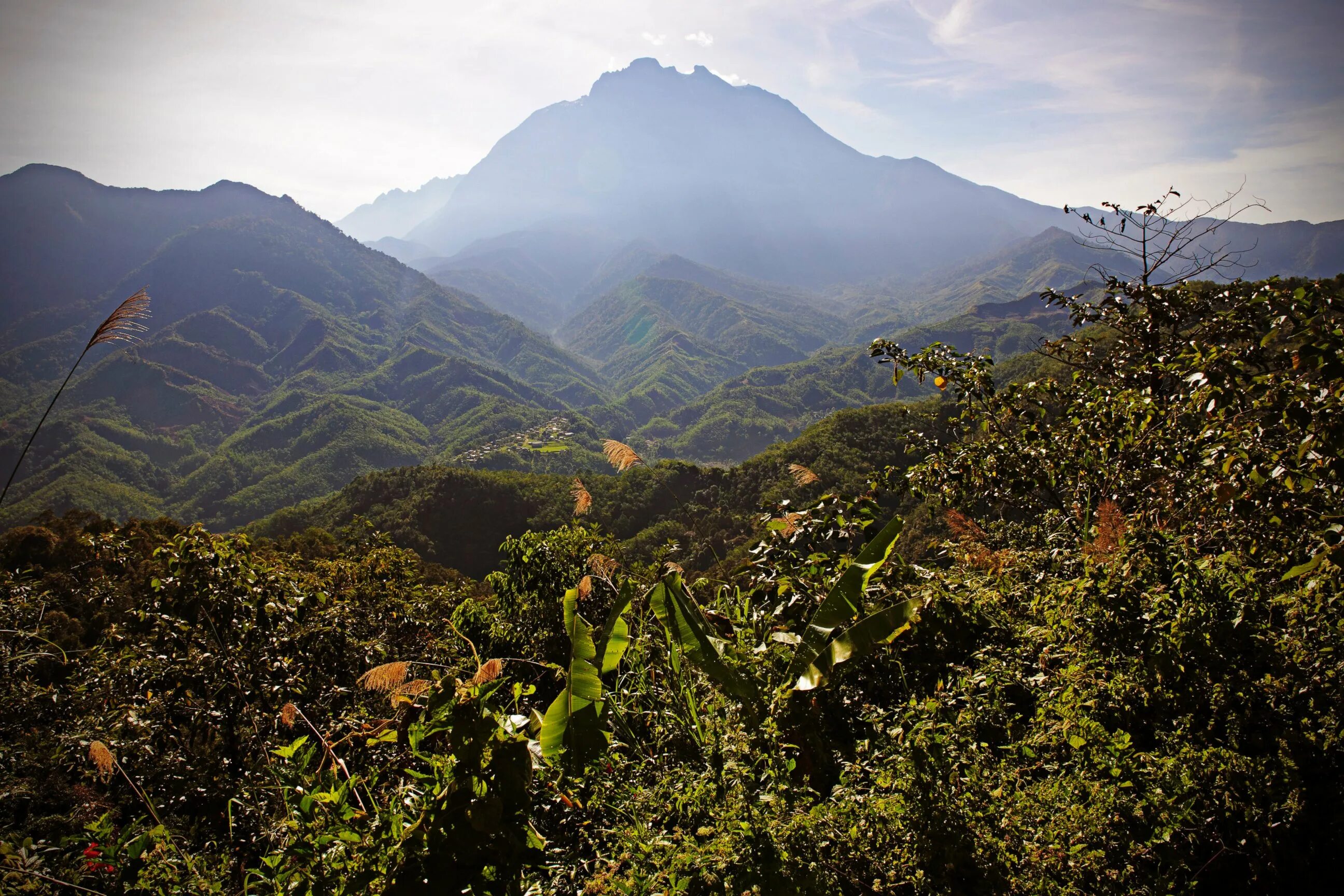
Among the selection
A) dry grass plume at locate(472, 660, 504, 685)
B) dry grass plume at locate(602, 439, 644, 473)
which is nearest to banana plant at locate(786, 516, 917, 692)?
dry grass plume at locate(472, 660, 504, 685)

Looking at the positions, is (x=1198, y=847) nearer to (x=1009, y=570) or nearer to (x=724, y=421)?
(x=1009, y=570)

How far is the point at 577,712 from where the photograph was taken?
A: 1.98 metres

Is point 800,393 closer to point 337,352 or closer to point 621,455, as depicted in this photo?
point 337,352

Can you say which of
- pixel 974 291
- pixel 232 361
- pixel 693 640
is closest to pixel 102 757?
pixel 693 640

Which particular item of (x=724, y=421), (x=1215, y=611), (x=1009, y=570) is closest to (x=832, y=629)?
(x=1215, y=611)

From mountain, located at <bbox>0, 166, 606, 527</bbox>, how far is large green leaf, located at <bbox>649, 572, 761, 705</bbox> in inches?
2586

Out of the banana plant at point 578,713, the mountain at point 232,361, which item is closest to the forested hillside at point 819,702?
the banana plant at point 578,713

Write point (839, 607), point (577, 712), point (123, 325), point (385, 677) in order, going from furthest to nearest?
point (123, 325), point (839, 607), point (385, 677), point (577, 712)

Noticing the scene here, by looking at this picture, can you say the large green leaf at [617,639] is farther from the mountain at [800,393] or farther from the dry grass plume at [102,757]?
the mountain at [800,393]

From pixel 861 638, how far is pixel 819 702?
35 centimetres

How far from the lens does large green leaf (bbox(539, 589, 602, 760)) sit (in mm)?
1923

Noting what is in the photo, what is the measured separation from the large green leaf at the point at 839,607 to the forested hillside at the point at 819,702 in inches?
0.5

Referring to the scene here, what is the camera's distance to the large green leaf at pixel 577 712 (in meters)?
1.92

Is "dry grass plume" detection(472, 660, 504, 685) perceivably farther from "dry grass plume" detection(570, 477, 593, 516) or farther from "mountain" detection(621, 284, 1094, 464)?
"mountain" detection(621, 284, 1094, 464)
